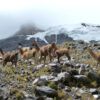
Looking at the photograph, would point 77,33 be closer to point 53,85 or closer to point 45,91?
point 53,85

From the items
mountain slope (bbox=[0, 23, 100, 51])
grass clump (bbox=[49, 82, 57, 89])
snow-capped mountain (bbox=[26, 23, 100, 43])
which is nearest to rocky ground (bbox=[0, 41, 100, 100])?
grass clump (bbox=[49, 82, 57, 89])

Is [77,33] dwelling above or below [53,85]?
below

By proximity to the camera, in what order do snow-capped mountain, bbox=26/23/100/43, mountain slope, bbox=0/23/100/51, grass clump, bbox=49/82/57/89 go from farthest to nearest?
mountain slope, bbox=0/23/100/51 → snow-capped mountain, bbox=26/23/100/43 → grass clump, bbox=49/82/57/89

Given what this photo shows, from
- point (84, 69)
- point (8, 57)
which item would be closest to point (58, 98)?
point (84, 69)

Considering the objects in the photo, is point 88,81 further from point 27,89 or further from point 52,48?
point 52,48

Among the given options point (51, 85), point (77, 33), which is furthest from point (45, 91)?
point (77, 33)

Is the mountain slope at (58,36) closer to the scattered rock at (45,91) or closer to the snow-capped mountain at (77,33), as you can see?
the snow-capped mountain at (77,33)

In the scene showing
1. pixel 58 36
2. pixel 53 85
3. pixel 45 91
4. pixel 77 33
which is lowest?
pixel 58 36

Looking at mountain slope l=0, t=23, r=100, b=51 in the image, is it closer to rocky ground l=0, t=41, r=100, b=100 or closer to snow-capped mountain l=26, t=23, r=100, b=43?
snow-capped mountain l=26, t=23, r=100, b=43

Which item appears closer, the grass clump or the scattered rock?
the scattered rock

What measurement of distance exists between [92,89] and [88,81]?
3.75ft

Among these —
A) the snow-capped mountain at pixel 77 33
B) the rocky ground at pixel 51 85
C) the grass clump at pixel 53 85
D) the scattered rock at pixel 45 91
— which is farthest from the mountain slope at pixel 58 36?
the scattered rock at pixel 45 91

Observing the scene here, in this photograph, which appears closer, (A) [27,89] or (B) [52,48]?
(A) [27,89]

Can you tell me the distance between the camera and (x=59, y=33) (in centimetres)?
13362
